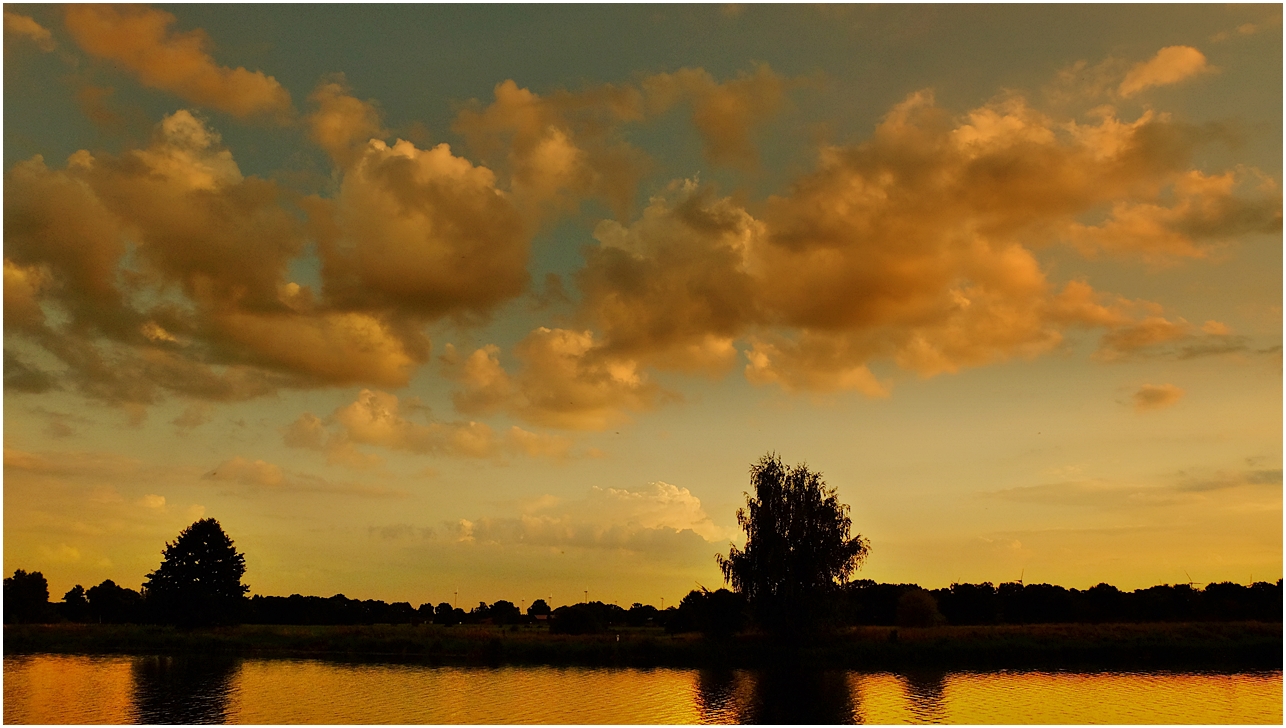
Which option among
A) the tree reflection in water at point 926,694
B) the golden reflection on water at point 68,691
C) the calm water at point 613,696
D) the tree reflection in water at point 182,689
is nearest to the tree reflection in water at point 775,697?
the calm water at point 613,696

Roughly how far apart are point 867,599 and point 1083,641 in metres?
37.7

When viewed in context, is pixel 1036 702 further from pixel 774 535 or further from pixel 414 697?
pixel 414 697

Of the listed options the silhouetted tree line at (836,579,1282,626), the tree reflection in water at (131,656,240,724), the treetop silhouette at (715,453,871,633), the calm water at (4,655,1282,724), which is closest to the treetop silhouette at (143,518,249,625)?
the tree reflection in water at (131,656,240,724)

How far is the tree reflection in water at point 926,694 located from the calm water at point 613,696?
104 millimetres

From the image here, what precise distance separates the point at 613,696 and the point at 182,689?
2335 cm

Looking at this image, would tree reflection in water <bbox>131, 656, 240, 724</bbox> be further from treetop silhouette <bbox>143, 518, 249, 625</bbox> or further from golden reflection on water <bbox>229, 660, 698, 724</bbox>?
treetop silhouette <bbox>143, 518, 249, 625</bbox>

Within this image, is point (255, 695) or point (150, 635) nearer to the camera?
point (255, 695)

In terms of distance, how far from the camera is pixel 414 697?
1806 inches

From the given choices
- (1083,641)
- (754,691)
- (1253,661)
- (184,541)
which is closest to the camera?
(754,691)

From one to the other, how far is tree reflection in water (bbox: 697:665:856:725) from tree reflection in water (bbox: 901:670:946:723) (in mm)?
2940

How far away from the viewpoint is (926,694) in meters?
45.7

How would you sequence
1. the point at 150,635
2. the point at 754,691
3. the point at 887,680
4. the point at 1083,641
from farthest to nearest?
the point at 150,635
the point at 1083,641
the point at 887,680
the point at 754,691

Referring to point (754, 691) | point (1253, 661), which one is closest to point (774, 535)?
point (754, 691)

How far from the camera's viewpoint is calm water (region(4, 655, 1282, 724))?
126 feet
